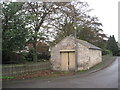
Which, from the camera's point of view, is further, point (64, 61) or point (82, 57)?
point (64, 61)

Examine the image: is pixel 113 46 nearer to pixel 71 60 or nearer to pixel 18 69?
pixel 71 60

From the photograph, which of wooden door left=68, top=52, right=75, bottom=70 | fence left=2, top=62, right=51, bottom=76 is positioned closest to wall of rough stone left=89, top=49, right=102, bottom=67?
wooden door left=68, top=52, right=75, bottom=70

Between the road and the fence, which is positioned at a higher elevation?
the fence

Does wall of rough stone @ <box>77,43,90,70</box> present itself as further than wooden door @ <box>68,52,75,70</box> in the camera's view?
No

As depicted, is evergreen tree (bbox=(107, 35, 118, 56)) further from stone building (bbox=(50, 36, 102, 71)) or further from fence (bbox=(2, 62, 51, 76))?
fence (bbox=(2, 62, 51, 76))

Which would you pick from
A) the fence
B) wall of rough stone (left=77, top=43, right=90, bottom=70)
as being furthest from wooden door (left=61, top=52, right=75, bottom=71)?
the fence

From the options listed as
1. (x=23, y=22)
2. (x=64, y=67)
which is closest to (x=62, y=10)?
(x=64, y=67)

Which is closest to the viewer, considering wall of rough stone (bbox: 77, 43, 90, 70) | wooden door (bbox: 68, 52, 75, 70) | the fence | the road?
the road

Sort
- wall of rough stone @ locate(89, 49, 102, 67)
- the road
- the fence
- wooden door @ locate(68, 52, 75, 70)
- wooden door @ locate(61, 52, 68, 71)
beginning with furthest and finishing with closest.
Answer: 1. wall of rough stone @ locate(89, 49, 102, 67)
2. wooden door @ locate(61, 52, 68, 71)
3. wooden door @ locate(68, 52, 75, 70)
4. the fence
5. the road

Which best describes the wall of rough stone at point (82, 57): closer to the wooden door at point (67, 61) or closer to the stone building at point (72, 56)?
the stone building at point (72, 56)

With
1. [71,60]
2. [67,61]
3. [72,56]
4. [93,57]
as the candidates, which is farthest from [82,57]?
[93,57]

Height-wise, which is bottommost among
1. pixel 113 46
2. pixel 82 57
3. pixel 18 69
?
pixel 18 69

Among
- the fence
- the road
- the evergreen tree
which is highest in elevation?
the evergreen tree

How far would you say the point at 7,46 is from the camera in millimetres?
11805
